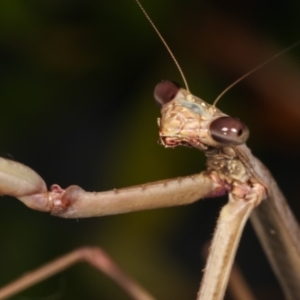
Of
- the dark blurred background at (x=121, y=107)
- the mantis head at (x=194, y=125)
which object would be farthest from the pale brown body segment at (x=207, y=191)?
the dark blurred background at (x=121, y=107)

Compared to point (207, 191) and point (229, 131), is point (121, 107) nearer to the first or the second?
point (207, 191)

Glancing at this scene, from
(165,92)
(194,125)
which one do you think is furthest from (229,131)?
(165,92)

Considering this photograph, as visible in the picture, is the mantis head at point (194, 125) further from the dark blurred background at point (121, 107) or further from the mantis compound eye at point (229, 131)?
the dark blurred background at point (121, 107)

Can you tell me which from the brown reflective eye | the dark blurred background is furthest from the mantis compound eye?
the dark blurred background

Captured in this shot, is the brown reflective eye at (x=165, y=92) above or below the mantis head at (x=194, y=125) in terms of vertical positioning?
above

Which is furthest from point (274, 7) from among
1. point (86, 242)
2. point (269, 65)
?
point (86, 242)

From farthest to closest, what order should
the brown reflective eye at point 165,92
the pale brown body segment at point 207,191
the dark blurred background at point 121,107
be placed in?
the dark blurred background at point 121,107 < the brown reflective eye at point 165,92 < the pale brown body segment at point 207,191

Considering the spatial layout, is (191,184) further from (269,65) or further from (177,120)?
(269,65)
